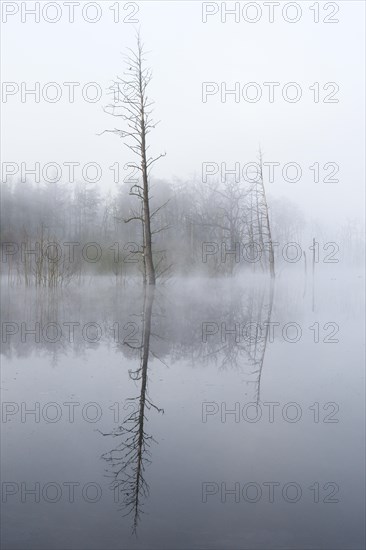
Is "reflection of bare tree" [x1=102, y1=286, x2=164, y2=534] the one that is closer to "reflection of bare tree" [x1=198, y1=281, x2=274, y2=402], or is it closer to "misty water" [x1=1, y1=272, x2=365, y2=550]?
"misty water" [x1=1, y1=272, x2=365, y2=550]

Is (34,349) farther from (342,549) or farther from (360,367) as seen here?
(342,549)

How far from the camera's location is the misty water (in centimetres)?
206

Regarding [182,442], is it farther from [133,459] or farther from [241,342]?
[241,342]

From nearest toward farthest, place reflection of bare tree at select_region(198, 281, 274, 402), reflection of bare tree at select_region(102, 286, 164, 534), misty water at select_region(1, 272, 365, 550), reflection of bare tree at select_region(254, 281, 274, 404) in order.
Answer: misty water at select_region(1, 272, 365, 550) → reflection of bare tree at select_region(102, 286, 164, 534) → reflection of bare tree at select_region(254, 281, 274, 404) → reflection of bare tree at select_region(198, 281, 274, 402)

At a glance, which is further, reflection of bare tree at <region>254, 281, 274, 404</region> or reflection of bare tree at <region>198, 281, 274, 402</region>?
reflection of bare tree at <region>198, 281, 274, 402</region>

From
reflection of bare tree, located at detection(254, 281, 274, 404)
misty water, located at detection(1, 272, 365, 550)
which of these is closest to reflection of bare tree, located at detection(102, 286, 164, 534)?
misty water, located at detection(1, 272, 365, 550)

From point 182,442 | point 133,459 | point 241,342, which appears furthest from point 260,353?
point 133,459

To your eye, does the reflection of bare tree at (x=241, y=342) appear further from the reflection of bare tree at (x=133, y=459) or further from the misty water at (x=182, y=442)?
the reflection of bare tree at (x=133, y=459)

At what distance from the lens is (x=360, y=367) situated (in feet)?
16.9

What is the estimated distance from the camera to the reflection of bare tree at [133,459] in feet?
7.48

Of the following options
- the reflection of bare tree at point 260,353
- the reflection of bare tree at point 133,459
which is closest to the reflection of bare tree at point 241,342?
the reflection of bare tree at point 260,353

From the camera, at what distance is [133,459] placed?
2.73m

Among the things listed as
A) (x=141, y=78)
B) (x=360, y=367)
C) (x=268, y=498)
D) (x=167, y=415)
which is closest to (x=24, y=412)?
(x=167, y=415)

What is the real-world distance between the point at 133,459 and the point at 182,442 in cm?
33
